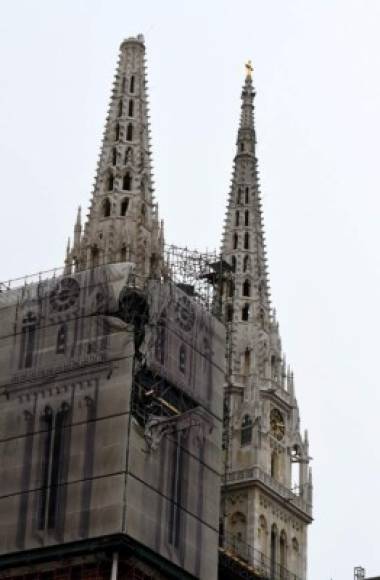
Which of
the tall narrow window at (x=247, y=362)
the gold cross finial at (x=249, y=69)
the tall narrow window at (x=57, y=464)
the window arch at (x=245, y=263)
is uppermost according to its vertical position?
the gold cross finial at (x=249, y=69)

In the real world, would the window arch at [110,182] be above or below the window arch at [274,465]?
above

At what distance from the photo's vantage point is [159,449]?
10438 cm

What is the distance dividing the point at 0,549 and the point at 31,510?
2699 mm

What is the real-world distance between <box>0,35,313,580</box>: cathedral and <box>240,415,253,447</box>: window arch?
0.30 m

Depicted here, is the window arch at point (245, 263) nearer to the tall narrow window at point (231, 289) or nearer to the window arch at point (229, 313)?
the tall narrow window at point (231, 289)

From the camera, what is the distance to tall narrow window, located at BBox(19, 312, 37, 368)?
355ft

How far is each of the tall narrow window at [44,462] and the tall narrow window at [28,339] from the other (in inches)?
147

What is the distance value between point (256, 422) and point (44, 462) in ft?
91.5

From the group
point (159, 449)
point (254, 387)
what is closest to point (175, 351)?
point (159, 449)

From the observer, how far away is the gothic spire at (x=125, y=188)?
116875 millimetres

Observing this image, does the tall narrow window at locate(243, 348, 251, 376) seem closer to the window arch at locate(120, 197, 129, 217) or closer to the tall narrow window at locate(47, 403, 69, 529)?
the window arch at locate(120, 197, 129, 217)

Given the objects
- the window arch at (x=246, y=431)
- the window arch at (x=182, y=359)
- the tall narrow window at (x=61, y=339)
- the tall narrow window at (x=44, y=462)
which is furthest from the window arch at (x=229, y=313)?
the tall narrow window at (x=44, y=462)

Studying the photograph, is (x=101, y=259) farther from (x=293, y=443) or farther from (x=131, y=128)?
(x=293, y=443)

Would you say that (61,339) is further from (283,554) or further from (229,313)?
(229,313)
